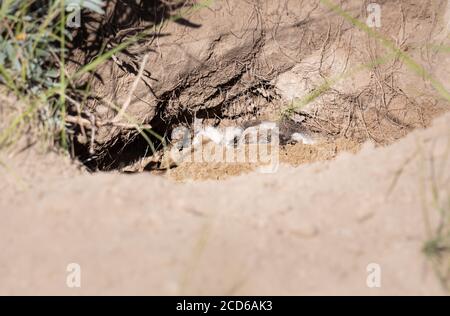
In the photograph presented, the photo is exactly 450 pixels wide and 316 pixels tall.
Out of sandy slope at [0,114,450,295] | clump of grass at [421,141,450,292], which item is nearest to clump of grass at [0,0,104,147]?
sandy slope at [0,114,450,295]

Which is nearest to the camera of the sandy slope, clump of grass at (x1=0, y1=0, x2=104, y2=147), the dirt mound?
the sandy slope

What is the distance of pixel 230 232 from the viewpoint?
145 centimetres

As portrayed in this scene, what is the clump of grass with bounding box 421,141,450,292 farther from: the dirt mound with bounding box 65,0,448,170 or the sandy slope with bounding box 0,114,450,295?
the dirt mound with bounding box 65,0,448,170

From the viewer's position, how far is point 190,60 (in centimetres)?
262

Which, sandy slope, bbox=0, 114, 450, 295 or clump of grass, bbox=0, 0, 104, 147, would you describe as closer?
sandy slope, bbox=0, 114, 450, 295

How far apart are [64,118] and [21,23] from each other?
40 centimetres

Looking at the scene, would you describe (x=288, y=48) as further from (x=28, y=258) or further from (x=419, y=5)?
(x=28, y=258)

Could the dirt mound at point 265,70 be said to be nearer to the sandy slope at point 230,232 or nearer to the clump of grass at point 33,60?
the clump of grass at point 33,60

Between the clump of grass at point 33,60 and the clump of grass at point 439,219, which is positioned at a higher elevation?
the clump of grass at point 33,60

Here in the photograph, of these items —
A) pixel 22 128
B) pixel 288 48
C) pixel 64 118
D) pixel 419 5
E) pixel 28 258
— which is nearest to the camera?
pixel 28 258

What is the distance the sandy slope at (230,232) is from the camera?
1.36m

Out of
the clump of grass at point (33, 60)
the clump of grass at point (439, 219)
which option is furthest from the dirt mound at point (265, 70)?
the clump of grass at point (439, 219)

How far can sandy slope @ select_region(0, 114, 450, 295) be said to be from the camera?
4.45 ft
